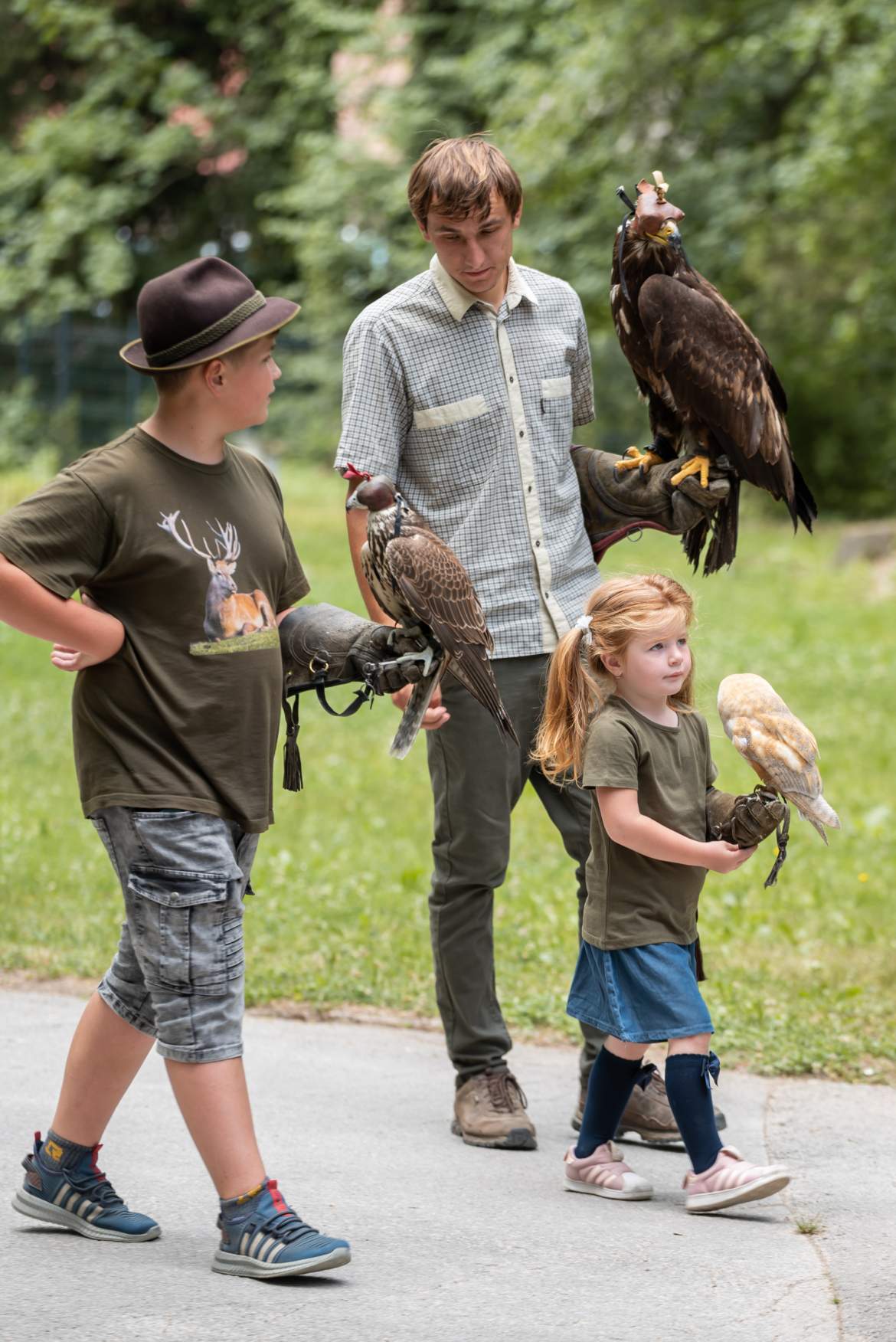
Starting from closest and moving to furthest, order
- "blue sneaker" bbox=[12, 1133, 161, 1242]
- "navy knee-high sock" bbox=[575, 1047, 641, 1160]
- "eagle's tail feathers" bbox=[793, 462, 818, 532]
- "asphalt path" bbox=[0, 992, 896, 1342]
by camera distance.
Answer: "asphalt path" bbox=[0, 992, 896, 1342] < "blue sneaker" bbox=[12, 1133, 161, 1242] < "navy knee-high sock" bbox=[575, 1047, 641, 1160] < "eagle's tail feathers" bbox=[793, 462, 818, 532]

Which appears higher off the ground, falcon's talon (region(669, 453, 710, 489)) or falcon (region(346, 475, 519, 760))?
falcon's talon (region(669, 453, 710, 489))

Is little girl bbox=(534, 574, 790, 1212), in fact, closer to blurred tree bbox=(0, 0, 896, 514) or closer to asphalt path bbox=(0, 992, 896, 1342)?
asphalt path bbox=(0, 992, 896, 1342)

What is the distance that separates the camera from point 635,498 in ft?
13.7

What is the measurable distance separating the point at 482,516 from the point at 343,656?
2.62 ft

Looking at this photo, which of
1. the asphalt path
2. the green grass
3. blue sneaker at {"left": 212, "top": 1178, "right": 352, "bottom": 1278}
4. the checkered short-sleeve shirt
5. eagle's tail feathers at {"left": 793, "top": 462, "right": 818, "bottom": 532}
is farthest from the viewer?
the green grass

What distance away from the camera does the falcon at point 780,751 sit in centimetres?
341

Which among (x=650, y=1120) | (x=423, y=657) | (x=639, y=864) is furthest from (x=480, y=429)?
(x=650, y=1120)

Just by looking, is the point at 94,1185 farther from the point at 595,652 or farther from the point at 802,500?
the point at 802,500

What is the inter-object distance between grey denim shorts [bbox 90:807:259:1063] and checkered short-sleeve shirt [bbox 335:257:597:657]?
1177mm

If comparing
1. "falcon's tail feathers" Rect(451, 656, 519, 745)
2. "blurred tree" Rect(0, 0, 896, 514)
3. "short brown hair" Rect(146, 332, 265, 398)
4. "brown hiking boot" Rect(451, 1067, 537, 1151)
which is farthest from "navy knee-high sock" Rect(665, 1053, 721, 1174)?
"blurred tree" Rect(0, 0, 896, 514)

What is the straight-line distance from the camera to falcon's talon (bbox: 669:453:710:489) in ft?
13.4

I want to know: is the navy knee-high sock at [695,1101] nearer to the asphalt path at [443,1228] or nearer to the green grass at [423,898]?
the asphalt path at [443,1228]

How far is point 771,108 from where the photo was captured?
20.9 m

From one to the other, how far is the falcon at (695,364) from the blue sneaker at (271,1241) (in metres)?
1.87
